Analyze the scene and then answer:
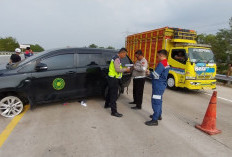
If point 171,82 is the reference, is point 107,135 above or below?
below

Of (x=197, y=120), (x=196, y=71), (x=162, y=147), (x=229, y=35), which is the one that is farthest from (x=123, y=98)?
(x=229, y=35)

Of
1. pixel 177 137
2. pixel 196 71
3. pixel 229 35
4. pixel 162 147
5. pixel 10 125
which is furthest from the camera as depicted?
pixel 229 35

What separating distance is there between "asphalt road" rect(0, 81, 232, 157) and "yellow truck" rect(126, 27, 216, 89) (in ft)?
7.05

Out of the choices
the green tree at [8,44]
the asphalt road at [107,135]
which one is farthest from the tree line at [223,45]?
the green tree at [8,44]

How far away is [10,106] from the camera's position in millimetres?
3539

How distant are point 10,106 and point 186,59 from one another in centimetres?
620

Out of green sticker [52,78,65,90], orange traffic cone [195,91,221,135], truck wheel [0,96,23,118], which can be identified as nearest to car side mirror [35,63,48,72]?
green sticker [52,78,65,90]

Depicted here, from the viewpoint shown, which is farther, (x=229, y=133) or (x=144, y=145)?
(x=229, y=133)

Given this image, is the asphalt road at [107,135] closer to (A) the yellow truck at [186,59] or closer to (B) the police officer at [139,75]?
(B) the police officer at [139,75]

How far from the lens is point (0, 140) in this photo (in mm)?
2668

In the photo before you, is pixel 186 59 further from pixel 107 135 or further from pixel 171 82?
pixel 107 135

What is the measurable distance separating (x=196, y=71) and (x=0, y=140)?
653 centimetres

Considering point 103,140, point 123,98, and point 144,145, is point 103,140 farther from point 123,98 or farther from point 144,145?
point 123,98

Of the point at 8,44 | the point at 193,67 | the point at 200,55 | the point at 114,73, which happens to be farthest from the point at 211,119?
the point at 8,44
